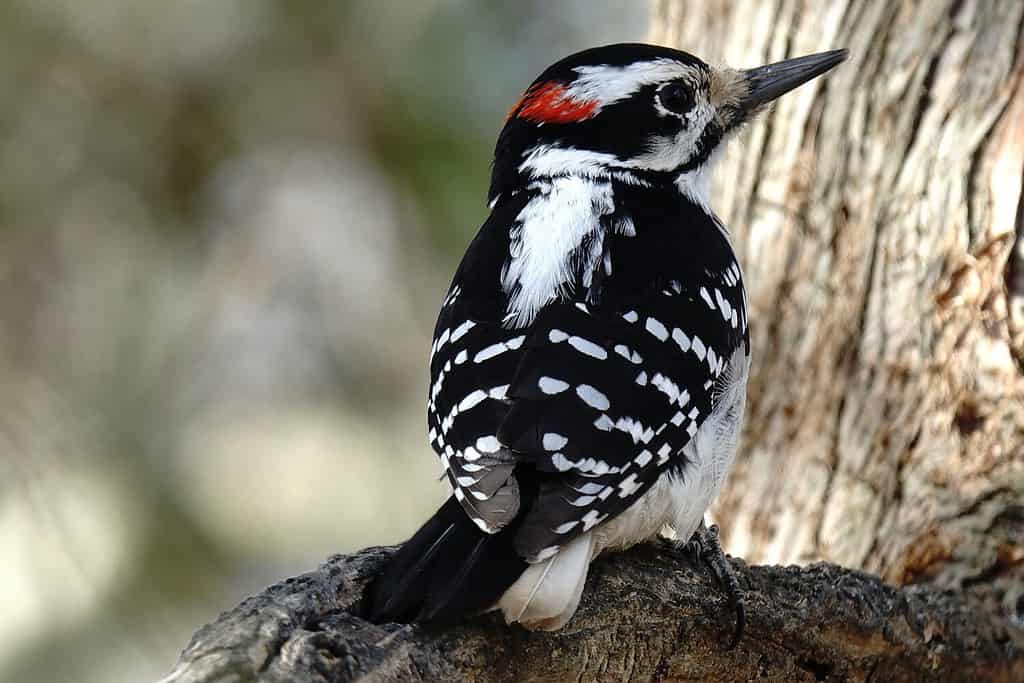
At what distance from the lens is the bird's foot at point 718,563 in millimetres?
2750

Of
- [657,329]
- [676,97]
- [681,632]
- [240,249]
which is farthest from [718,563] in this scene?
[240,249]

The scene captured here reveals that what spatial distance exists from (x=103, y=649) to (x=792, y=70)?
344cm

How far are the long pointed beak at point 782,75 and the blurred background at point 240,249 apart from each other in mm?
2600

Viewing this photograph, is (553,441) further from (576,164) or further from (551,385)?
(576,164)

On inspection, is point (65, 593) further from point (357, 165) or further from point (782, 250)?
point (782, 250)

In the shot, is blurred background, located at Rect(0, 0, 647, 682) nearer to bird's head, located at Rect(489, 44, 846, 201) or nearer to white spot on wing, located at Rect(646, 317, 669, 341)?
bird's head, located at Rect(489, 44, 846, 201)

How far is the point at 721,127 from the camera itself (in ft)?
11.3

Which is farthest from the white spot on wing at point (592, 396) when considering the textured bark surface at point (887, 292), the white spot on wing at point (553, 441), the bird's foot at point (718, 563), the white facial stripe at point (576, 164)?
the textured bark surface at point (887, 292)

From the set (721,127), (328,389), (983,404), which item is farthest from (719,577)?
(328,389)

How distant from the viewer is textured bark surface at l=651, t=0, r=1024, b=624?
3.31 meters

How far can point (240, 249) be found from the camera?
6.16 m

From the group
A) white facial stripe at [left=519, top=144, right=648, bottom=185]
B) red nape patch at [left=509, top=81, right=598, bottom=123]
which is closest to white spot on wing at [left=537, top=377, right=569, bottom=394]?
white facial stripe at [left=519, top=144, right=648, bottom=185]

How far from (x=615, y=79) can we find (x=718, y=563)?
1.22 m

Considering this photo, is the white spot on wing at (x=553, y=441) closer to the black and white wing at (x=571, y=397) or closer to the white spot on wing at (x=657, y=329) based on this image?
the black and white wing at (x=571, y=397)
